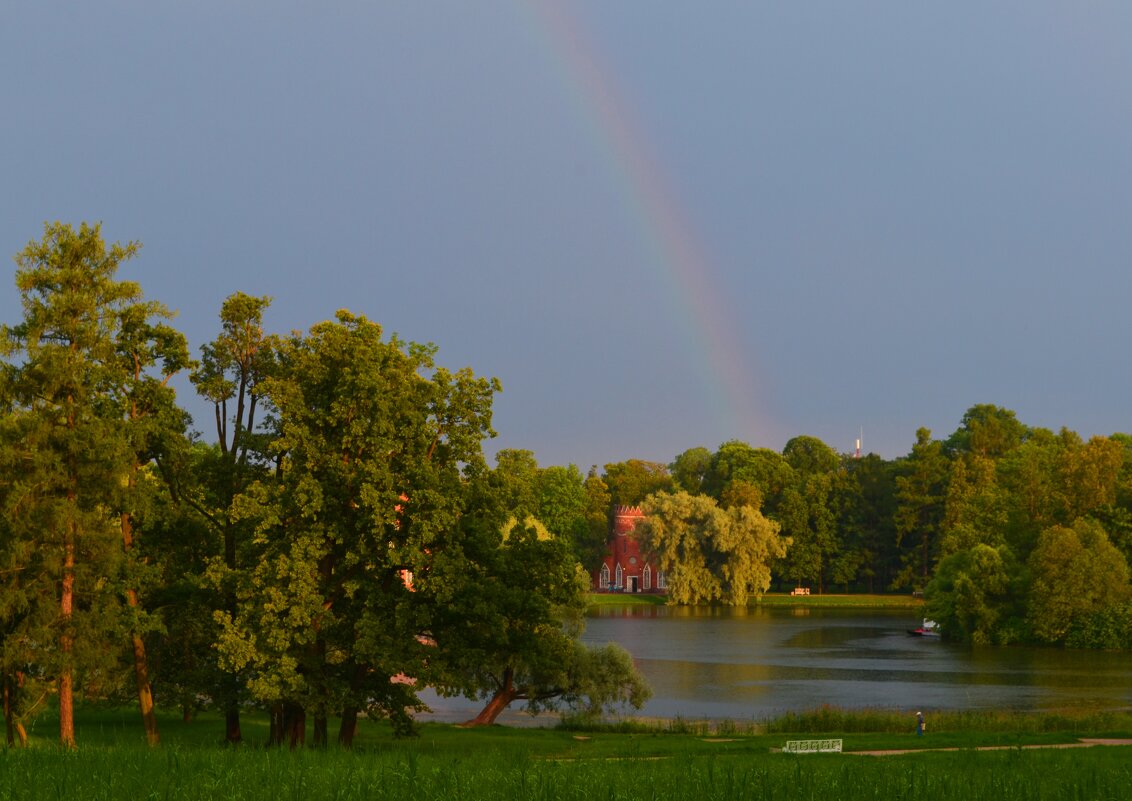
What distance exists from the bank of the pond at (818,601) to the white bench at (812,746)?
7764cm

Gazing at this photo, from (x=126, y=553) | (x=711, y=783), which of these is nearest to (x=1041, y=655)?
(x=126, y=553)

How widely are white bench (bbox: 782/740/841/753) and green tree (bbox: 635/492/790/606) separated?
239ft

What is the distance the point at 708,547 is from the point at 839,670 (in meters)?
45.3

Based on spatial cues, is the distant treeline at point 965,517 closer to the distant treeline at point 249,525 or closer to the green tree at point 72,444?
the distant treeline at point 249,525

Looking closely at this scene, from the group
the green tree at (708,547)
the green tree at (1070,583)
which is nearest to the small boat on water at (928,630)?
the green tree at (1070,583)

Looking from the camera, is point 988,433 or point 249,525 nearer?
point 249,525

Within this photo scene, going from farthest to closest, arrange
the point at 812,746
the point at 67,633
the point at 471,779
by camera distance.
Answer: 1. the point at 67,633
2. the point at 812,746
3. the point at 471,779

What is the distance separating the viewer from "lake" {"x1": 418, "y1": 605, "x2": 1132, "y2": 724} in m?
40.6

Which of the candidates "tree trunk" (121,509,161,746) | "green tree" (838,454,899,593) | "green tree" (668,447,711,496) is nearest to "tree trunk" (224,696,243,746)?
"tree trunk" (121,509,161,746)

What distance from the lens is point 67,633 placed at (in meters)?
22.7

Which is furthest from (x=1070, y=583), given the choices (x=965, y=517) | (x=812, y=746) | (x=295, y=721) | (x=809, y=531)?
(x=295, y=721)

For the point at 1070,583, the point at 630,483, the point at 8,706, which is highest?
the point at 630,483

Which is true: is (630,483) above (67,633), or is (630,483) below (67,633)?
above

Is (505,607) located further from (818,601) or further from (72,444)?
(818,601)
